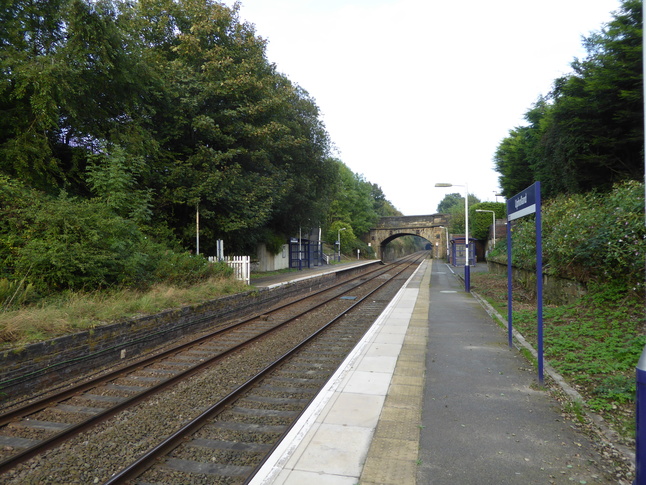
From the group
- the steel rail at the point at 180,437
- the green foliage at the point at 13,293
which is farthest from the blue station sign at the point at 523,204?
the green foliage at the point at 13,293

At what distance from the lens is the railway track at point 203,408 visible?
3.85m

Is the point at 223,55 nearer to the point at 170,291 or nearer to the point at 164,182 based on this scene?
the point at 164,182

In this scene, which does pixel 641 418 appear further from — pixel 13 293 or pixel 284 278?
pixel 284 278

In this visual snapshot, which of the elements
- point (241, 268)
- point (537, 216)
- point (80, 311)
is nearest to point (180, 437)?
point (80, 311)

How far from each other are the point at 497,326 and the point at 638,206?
13.1 ft

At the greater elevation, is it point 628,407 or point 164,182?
point 164,182

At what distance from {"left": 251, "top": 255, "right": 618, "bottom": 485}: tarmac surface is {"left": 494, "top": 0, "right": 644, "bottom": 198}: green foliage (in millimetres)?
11993

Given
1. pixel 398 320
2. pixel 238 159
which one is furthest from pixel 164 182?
pixel 398 320

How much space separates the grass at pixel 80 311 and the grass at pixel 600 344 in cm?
785

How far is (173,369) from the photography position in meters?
6.99

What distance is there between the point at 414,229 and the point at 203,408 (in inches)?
2839

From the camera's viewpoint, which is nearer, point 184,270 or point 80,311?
point 80,311

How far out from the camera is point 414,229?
74.7 m

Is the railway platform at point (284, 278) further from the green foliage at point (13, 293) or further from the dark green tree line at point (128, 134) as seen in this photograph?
the green foliage at point (13, 293)
